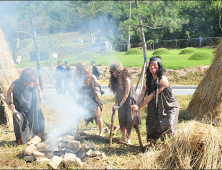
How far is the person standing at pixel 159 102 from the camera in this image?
3.69m

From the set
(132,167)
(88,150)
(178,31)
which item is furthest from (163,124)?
(178,31)

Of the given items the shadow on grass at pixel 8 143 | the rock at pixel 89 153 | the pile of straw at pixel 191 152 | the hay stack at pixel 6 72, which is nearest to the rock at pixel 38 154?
the rock at pixel 89 153

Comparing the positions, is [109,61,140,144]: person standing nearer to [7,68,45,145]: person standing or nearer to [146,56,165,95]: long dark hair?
[146,56,165,95]: long dark hair

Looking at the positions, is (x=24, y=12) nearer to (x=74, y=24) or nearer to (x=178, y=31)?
(x=74, y=24)

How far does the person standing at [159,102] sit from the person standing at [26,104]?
7.60 ft

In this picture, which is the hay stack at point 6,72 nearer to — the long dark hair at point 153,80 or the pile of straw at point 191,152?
the long dark hair at point 153,80

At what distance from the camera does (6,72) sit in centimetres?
604

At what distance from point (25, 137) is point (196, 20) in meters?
28.2

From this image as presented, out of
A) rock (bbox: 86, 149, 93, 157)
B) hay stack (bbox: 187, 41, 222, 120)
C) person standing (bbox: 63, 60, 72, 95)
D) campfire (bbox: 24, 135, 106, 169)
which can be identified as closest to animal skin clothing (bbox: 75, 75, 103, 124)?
campfire (bbox: 24, 135, 106, 169)

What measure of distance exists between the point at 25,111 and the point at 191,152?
11.1 feet

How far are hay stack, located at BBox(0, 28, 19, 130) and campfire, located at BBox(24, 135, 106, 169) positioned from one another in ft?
6.28

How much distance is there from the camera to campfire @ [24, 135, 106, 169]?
3521mm

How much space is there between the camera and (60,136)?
16.1ft

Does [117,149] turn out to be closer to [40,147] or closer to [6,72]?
[40,147]
